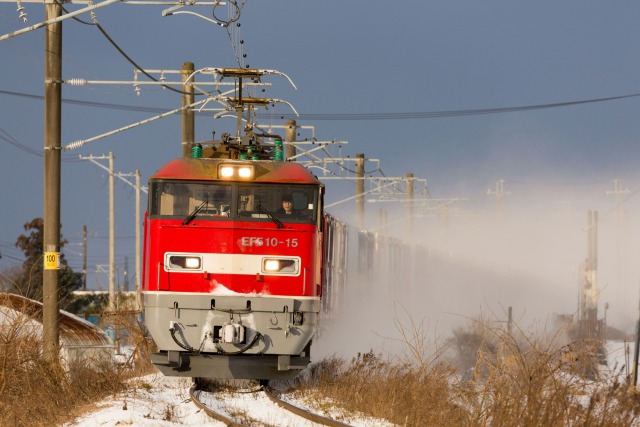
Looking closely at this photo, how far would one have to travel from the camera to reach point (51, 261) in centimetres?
2141

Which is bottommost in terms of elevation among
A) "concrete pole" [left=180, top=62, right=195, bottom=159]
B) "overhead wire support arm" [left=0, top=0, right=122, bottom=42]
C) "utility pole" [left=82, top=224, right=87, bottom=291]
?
"utility pole" [left=82, top=224, right=87, bottom=291]

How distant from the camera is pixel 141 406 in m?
15.0

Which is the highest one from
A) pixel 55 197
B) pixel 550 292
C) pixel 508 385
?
pixel 55 197

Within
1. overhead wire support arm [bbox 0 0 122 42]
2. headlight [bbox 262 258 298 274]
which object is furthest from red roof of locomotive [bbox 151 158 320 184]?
overhead wire support arm [bbox 0 0 122 42]

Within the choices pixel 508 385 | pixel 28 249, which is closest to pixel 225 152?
pixel 508 385

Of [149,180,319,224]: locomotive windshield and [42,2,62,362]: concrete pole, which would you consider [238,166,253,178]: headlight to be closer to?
[149,180,319,224]: locomotive windshield

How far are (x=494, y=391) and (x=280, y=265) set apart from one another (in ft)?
15.3

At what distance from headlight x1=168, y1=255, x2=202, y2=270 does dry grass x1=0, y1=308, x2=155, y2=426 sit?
7.17 feet

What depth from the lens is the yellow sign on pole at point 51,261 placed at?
843 inches

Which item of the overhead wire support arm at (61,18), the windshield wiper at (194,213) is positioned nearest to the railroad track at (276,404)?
the windshield wiper at (194,213)

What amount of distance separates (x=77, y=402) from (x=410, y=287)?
27490mm

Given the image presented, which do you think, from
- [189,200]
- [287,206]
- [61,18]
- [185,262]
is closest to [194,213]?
[189,200]

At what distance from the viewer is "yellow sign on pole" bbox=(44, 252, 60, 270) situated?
70.2ft

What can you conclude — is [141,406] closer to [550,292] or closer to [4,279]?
[4,279]
